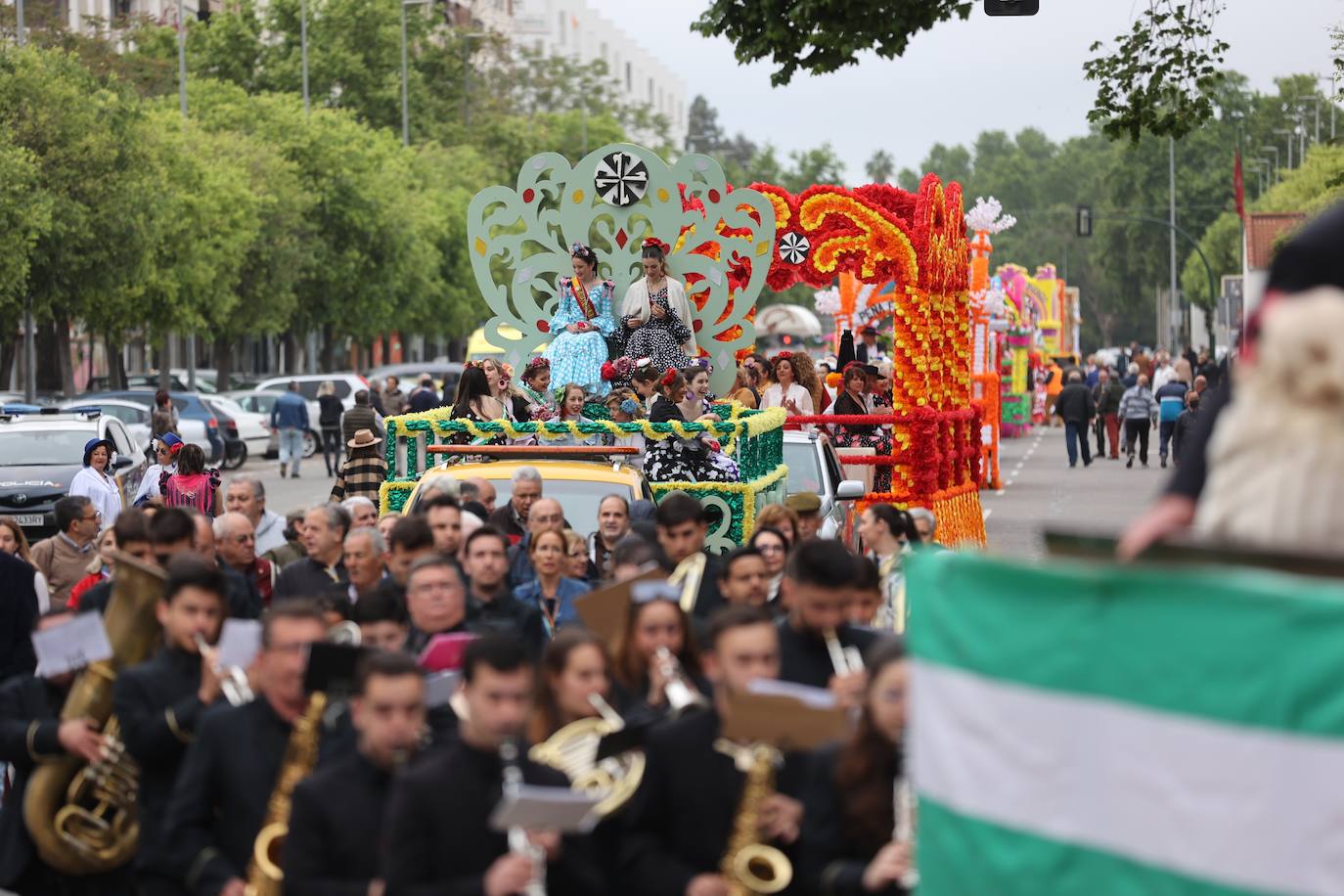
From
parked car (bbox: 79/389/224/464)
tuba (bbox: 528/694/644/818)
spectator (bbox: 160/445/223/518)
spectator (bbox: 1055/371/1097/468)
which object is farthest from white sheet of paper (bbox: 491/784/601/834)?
spectator (bbox: 1055/371/1097/468)

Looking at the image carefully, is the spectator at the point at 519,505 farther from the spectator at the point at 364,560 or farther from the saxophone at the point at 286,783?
the saxophone at the point at 286,783

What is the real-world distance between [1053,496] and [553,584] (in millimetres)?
22398

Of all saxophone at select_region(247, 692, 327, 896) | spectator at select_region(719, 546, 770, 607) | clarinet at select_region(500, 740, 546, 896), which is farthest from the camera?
spectator at select_region(719, 546, 770, 607)

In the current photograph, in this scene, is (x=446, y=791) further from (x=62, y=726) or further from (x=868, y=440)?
(x=868, y=440)

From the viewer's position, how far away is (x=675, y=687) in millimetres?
6578

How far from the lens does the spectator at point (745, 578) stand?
8250 mm

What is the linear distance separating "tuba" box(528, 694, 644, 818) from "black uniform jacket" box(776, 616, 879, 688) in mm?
667

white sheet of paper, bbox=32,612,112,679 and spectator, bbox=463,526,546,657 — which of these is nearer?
white sheet of paper, bbox=32,612,112,679

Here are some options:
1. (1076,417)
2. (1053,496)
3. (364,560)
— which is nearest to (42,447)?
(1053,496)

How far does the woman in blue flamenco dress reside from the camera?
16.8 m

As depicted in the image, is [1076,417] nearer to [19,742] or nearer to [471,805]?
[19,742]

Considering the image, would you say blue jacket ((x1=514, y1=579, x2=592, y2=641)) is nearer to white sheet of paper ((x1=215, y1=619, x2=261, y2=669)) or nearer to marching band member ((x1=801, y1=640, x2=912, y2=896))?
white sheet of paper ((x1=215, y1=619, x2=261, y2=669))

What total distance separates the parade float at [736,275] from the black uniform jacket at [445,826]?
836cm

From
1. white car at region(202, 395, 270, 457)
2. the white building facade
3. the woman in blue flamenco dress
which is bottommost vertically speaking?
white car at region(202, 395, 270, 457)
